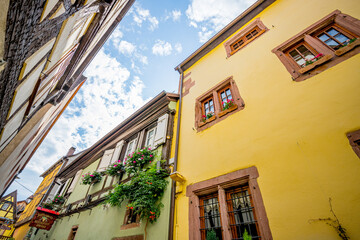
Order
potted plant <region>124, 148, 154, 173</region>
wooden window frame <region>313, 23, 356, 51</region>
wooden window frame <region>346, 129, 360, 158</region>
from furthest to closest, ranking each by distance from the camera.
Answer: potted plant <region>124, 148, 154, 173</region>, wooden window frame <region>313, 23, 356, 51</region>, wooden window frame <region>346, 129, 360, 158</region>

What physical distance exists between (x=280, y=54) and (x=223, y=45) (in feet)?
9.94

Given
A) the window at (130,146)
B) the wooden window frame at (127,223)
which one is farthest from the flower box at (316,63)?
the window at (130,146)

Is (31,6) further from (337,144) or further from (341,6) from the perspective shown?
(341,6)

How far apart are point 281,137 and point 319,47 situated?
8.15 ft

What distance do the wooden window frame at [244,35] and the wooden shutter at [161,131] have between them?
3503 mm

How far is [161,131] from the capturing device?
6461 millimetres

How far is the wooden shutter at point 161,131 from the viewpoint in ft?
20.4

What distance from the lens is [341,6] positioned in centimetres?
406

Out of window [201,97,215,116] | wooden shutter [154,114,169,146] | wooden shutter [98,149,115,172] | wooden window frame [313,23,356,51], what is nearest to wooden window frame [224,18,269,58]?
wooden window frame [313,23,356,51]

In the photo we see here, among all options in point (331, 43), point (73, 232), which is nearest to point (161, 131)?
point (331, 43)

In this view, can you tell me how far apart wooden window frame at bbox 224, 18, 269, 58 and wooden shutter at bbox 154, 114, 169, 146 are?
3503 millimetres

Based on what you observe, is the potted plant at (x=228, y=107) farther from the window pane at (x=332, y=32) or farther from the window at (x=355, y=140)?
the window pane at (x=332, y=32)

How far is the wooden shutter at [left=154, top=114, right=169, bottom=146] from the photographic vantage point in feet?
20.4

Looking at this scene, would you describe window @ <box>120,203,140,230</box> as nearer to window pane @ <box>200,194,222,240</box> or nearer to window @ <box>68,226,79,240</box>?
window pane @ <box>200,194,222,240</box>
